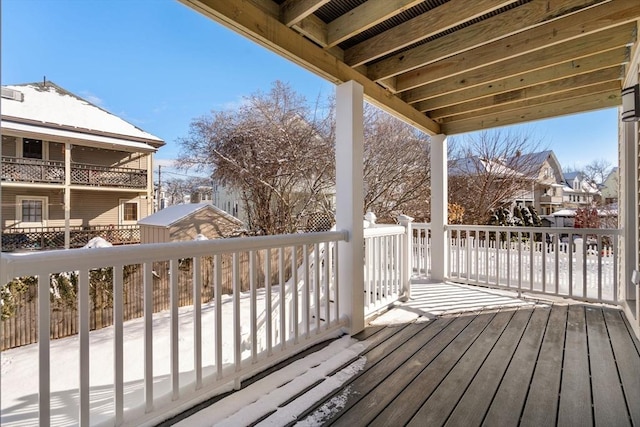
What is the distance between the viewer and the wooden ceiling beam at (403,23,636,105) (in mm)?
2488

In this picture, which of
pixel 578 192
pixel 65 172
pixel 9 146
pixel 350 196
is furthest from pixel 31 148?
pixel 578 192

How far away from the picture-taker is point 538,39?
2.46m

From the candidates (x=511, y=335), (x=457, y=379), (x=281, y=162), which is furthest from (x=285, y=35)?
(x=281, y=162)

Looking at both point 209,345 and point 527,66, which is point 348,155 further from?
point 209,345

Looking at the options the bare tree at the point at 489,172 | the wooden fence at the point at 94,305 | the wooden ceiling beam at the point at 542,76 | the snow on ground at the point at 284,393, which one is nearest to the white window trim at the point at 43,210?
the wooden fence at the point at 94,305

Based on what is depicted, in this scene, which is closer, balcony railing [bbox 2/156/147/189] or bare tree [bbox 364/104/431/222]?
balcony railing [bbox 2/156/147/189]

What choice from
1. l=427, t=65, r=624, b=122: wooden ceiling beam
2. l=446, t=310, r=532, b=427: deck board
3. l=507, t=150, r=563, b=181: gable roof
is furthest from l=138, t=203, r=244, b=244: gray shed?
l=507, t=150, r=563, b=181: gable roof

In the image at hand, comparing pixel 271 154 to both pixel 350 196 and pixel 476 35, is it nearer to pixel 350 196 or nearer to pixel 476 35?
pixel 350 196

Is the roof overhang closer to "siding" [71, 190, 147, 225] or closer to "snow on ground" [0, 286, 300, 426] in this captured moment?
"siding" [71, 190, 147, 225]

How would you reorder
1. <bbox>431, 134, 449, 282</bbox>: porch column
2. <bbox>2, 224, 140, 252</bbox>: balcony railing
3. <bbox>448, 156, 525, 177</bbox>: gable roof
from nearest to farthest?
<bbox>2, 224, 140, 252</bbox>: balcony railing < <bbox>431, 134, 449, 282</bbox>: porch column < <bbox>448, 156, 525, 177</bbox>: gable roof

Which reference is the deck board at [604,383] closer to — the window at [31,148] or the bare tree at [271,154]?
the window at [31,148]

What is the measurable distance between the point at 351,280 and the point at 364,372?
2.54 feet

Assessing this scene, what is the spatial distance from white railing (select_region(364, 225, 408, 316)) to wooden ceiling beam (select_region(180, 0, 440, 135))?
1377mm

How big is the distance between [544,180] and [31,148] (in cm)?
986
